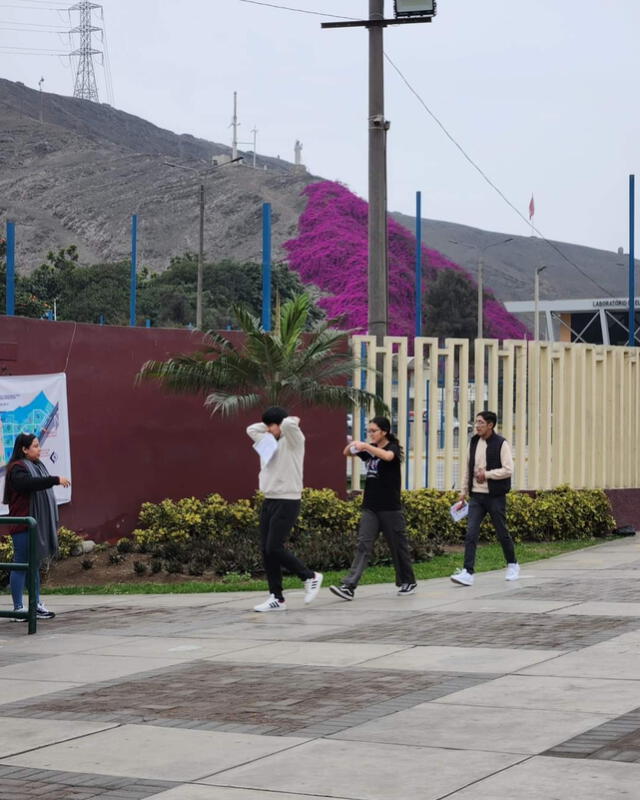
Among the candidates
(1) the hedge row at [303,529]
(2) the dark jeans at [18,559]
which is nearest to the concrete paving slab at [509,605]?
(1) the hedge row at [303,529]

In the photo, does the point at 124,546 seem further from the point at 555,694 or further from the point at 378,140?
the point at 555,694

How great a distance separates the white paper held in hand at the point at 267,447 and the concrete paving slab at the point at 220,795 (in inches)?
243

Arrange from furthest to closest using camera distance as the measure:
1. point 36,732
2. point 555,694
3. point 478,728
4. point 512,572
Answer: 1. point 512,572
2. point 555,694
3. point 36,732
4. point 478,728

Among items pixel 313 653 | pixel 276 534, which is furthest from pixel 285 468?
pixel 313 653

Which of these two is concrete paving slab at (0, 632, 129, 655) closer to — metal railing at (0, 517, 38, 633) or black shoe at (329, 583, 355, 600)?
metal railing at (0, 517, 38, 633)

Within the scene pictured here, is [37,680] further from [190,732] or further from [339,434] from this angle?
[339,434]

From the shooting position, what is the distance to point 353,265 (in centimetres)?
7638

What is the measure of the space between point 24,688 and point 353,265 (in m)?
67.9

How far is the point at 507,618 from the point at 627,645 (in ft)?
6.06

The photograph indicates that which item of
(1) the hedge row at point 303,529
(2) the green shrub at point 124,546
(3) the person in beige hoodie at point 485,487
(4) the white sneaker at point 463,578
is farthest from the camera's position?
(2) the green shrub at point 124,546

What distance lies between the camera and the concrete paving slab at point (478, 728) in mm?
7109

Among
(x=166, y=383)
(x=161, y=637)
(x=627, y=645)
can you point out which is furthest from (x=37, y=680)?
(x=166, y=383)

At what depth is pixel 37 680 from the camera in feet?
31.1

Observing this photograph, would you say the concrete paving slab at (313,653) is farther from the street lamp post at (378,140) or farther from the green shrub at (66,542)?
the street lamp post at (378,140)
